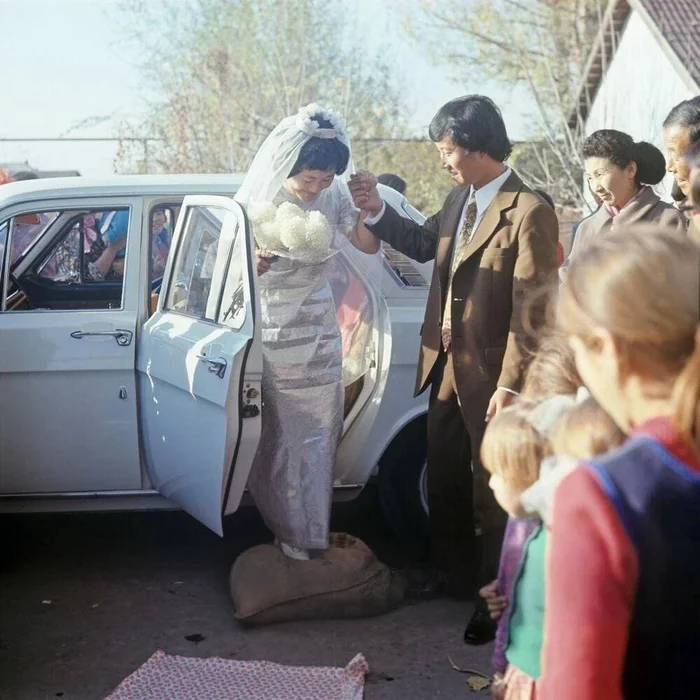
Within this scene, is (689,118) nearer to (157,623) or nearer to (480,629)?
(480,629)

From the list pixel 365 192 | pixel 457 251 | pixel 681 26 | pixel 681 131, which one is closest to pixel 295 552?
pixel 457 251

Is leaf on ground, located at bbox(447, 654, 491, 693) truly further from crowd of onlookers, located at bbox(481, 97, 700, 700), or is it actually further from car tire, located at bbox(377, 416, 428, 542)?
crowd of onlookers, located at bbox(481, 97, 700, 700)

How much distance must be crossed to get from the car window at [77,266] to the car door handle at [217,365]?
3.85ft

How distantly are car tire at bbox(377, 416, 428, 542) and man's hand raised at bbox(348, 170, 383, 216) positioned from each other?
1046 mm

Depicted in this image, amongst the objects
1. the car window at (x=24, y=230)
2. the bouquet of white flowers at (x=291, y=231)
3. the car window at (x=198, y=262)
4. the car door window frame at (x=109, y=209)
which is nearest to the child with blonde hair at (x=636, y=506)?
the bouquet of white flowers at (x=291, y=231)

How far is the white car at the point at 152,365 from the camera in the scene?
4.45 meters

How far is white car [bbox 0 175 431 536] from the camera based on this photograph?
4453 millimetres

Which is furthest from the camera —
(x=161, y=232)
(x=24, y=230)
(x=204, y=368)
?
(x=161, y=232)

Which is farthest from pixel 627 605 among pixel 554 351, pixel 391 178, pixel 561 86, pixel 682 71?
pixel 561 86

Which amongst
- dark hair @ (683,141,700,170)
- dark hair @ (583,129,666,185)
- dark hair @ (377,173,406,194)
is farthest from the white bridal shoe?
dark hair @ (377,173,406,194)

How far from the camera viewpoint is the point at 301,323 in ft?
14.4

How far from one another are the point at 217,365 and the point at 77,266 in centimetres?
167

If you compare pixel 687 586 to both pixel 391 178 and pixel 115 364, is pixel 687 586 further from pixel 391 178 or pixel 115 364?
pixel 391 178

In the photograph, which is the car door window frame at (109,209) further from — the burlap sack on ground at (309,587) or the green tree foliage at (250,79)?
the green tree foliage at (250,79)
